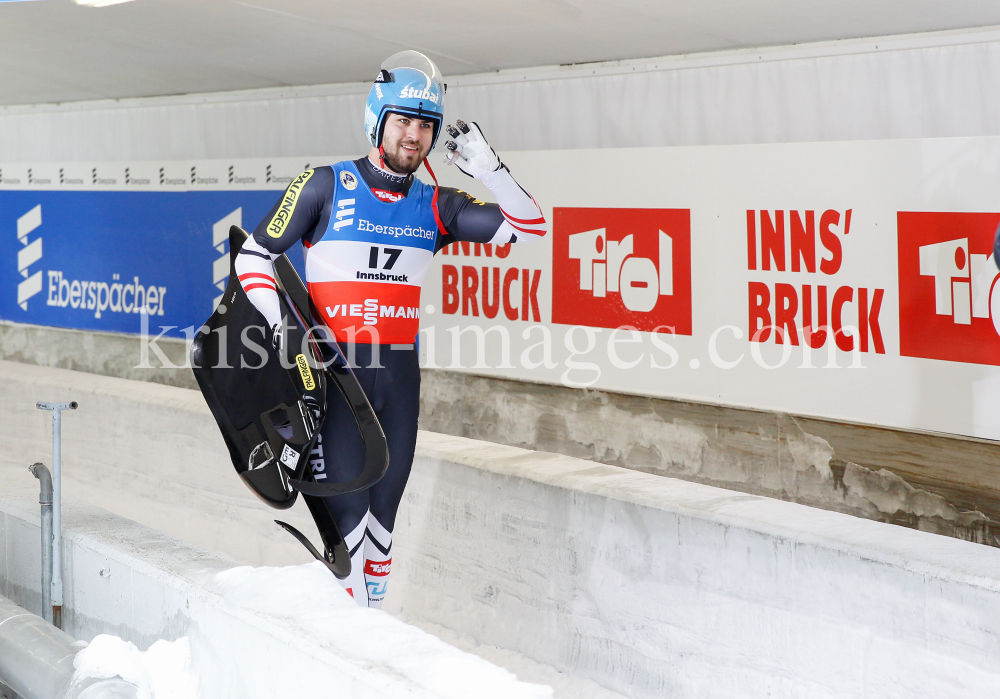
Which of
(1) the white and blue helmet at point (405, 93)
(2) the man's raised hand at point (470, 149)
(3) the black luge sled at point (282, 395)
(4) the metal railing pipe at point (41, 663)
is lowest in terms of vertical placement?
(4) the metal railing pipe at point (41, 663)

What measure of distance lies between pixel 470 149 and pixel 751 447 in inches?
92.5

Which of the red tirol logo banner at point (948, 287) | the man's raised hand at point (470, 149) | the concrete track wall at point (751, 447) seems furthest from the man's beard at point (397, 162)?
the concrete track wall at point (751, 447)

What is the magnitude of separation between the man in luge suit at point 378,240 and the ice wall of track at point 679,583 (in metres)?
1.11

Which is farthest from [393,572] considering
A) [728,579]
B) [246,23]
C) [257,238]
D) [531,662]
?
[246,23]

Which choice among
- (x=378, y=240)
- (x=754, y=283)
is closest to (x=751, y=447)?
(x=754, y=283)

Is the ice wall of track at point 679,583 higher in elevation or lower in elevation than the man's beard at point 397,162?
lower

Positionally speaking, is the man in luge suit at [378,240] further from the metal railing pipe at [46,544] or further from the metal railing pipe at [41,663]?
the metal railing pipe at [46,544]

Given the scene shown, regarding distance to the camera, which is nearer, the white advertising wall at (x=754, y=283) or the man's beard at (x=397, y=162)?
the man's beard at (x=397, y=162)

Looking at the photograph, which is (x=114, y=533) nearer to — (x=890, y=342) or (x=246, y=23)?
(x=246, y=23)

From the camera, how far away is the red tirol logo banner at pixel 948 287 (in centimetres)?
364

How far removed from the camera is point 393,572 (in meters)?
4.80

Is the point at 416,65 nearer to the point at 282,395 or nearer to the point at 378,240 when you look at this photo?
the point at 378,240

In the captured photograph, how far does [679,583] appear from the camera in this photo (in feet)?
11.8

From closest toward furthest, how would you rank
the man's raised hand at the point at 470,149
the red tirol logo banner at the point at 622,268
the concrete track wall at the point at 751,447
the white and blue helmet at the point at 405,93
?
1. the man's raised hand at the point at 470,149
2. the white and blue helmet at the point at 405,93
3. the concrete track wall at the point at 751,447
4. the red tirol logo banner at the point at 622,268
